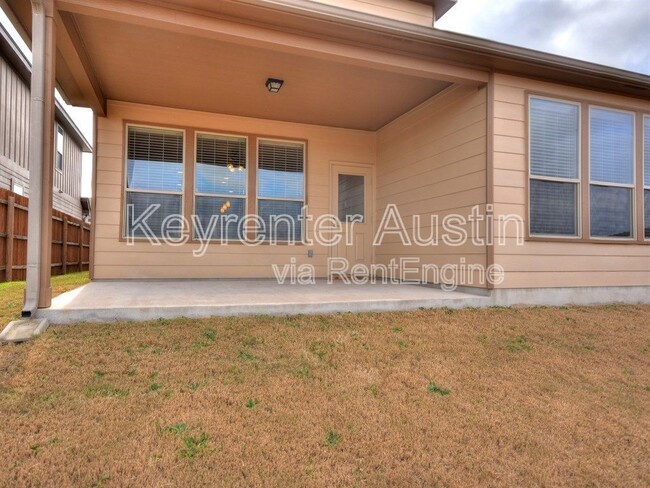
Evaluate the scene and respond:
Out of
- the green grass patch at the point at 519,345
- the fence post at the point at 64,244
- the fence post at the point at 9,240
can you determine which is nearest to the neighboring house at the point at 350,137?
the green grass patch at the point at 519,345

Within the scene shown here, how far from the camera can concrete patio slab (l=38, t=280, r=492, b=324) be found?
12.0 ft

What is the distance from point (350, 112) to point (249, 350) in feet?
15.7

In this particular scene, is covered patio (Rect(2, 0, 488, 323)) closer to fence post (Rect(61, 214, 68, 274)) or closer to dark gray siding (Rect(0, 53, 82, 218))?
fence post (Rect(61, 214, 68, 274))

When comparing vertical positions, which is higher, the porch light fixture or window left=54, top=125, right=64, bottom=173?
window left=54, top=125, right=64, bottom=173

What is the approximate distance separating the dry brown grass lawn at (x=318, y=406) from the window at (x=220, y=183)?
3.38 meters

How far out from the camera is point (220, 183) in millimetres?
6895

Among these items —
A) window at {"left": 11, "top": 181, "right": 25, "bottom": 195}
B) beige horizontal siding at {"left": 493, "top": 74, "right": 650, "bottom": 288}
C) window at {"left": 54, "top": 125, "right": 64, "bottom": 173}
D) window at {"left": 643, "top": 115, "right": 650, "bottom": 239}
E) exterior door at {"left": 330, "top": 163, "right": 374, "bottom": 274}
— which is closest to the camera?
beige horizontal siding at {"left": 493, "top": 74, "right": 650, "bottom": 288}

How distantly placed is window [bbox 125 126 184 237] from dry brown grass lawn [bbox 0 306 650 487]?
3.40 meters

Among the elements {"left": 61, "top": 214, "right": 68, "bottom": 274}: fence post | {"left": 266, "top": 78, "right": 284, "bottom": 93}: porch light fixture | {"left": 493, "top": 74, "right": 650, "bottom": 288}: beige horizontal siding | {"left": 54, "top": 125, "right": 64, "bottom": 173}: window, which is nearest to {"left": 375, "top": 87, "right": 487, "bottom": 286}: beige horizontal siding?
{"left": 493, "top": 74, "right": 650, "bottom": 288}: beige horizontal siding

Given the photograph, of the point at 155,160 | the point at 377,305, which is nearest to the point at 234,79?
the point at 155,160

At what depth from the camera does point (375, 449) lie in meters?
2.13

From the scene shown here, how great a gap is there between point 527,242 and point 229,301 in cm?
372

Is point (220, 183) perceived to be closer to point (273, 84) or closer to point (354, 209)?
point (273, 84)

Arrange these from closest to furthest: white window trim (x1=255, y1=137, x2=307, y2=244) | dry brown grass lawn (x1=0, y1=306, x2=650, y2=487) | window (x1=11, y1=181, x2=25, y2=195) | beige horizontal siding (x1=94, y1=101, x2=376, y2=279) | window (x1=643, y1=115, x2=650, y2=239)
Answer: dry brown grass lawn (x1=0, y1=306, x2=650, y2=487) < window (x1=643, y1=115, x2=650, y2=239) < beige horizontal siding (x1=94, y1=101, x2=376, y2=279) < white window trim (x1=255, y1=137, x2=307, y2=244) < window (x1=11, y1=181, x2=25, y2=195)
